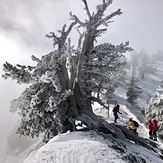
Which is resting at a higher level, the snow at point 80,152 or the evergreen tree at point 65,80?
the evergreen tree at point 65,80

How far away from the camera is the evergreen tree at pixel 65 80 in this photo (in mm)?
15367

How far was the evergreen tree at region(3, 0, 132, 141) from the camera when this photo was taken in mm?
15367

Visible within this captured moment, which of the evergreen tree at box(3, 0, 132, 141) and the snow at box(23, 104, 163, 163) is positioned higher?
the evergreen tree at box(3, 0, 132, 141)

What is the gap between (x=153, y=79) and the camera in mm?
88875

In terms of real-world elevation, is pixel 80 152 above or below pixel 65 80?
below

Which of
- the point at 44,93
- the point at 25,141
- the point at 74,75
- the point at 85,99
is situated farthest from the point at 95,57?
the point at 25,141

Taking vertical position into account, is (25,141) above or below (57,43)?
below

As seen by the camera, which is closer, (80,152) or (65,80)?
(80,152)

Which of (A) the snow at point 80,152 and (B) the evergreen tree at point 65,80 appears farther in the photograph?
(B) the evergreen tree at point 65,80

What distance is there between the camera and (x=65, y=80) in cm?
1692

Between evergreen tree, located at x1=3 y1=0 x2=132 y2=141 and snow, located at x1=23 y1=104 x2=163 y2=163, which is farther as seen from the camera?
evergreen tree, located at x1=3 y1=0 x2=132 y2=141

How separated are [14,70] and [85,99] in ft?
15.0

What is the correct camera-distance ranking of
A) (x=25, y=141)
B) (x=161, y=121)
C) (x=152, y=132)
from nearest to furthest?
(x=152, y=132) < (x=161, y=121) < (x=25, y=141)

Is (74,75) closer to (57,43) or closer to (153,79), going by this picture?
(57,43)
